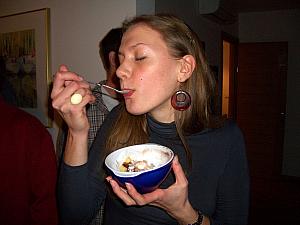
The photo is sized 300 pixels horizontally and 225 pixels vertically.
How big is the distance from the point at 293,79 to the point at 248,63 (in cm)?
77

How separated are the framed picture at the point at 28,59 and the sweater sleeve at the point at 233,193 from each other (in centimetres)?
166

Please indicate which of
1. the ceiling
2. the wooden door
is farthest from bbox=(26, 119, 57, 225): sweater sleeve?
the wooden door

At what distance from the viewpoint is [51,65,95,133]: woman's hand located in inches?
32.0

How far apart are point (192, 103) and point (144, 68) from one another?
0.93 feet

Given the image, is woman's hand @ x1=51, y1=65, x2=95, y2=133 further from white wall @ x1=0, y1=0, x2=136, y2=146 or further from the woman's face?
white wall @ x1=0, y1=0, x2=136, y2=146

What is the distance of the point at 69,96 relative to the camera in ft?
2.68

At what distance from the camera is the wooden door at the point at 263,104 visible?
4.52 m

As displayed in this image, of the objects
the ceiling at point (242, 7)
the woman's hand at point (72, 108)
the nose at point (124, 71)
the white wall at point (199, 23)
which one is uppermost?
the ceiling at point (242, 7)

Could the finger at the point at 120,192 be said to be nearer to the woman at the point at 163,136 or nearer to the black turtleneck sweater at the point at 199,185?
the woman at the point at 163,136

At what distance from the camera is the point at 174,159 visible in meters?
0.77

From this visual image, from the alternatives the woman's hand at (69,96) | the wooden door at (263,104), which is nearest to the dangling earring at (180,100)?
the woman's hand at (69,96)

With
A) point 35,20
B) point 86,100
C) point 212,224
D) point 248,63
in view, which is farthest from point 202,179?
point 248,63

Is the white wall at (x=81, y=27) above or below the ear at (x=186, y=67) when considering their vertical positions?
above

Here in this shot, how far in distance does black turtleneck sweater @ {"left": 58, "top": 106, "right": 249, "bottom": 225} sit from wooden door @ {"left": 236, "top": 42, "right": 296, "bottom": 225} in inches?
146
